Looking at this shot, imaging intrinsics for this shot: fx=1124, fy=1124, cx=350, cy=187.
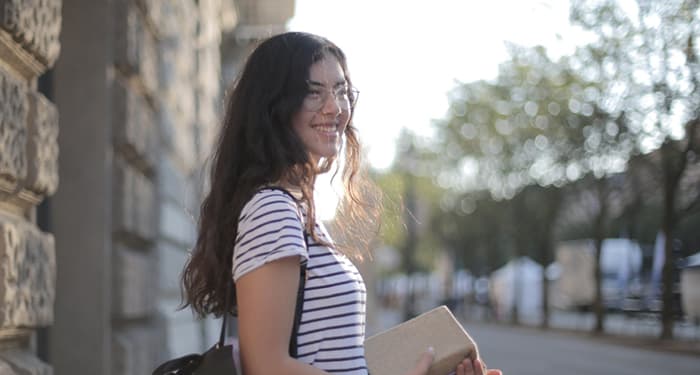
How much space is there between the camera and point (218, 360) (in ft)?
7.80

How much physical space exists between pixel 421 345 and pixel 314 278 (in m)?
0.35

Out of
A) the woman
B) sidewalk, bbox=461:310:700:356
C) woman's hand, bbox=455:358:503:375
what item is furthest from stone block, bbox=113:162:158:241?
sidewalk, bbox=461:310:700:356

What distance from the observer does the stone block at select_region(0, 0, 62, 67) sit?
3.10 metres

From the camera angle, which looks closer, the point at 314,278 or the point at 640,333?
the point at 314,278

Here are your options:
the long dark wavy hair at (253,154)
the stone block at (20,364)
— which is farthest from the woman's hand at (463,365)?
the stone block at (20,364)

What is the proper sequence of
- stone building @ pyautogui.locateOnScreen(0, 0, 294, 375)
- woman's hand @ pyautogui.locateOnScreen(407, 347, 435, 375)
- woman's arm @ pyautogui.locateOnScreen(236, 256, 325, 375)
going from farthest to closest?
stone building @ pyautogui.locateOnScreen(0, 0, 294, 375), woman's hand @ pyautogui.locateOnScreen(407, 347, 435, 375), woman's arm @ pyautogui.locateOnScreen(236, 256, 325, 375)

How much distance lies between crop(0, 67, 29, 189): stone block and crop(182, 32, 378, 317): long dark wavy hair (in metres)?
0.75

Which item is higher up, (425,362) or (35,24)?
(35,24)

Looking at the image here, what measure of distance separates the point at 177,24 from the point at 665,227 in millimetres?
17867

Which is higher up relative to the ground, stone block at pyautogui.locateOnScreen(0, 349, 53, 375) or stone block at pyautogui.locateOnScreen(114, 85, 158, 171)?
stone block at pyautogui.locateOnScreen(114, 85, 158, 171)

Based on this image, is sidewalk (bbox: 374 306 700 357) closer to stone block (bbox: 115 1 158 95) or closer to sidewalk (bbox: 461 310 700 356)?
sidewalk (bbox: 461 310 700 356)

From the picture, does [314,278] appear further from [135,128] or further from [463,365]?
[135,128]

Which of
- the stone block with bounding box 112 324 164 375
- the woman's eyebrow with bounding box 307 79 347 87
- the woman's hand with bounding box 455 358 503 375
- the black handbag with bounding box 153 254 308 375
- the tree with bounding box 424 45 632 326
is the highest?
the tree with bounding box 424 45 632 326

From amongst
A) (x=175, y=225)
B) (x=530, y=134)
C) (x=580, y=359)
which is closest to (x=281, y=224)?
(x=175, y=225)
